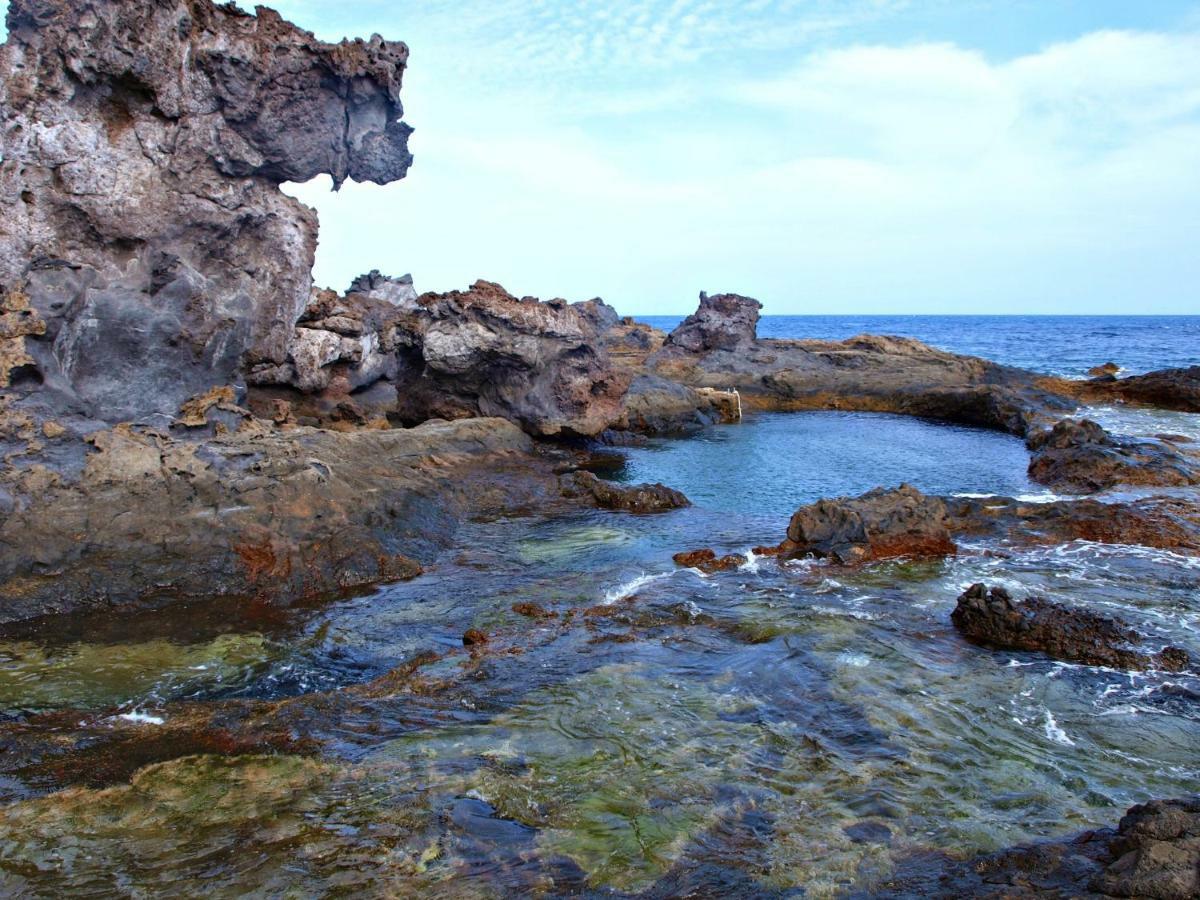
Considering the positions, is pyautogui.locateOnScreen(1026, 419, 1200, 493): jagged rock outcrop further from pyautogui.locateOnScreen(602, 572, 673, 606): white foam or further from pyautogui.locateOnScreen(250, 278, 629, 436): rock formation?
pyautogui.locateOnScreen(250, 278, 629, 436): rock formation

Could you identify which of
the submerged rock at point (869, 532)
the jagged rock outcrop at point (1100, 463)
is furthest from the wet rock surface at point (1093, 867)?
the jagged rock outcrop at point (1100, 463)

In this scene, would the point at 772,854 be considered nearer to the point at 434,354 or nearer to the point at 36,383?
the point at 36,383

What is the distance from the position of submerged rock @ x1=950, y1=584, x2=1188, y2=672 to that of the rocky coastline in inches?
1.8

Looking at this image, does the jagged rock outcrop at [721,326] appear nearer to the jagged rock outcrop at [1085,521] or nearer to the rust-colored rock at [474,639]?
the jagged rock outcrop at [1085,521]

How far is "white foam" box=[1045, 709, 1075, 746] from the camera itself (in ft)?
30.0

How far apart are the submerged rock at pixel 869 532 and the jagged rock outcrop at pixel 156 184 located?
42.3 feet

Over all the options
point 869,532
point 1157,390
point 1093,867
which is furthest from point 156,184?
point 1157,390

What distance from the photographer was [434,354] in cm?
2523

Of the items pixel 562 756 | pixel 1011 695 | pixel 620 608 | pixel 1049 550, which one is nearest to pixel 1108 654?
pixel 1011 695

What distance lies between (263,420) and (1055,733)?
15227 millimetres

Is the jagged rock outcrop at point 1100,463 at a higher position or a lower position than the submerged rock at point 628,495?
higher

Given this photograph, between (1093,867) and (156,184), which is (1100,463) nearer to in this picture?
(1093,867)

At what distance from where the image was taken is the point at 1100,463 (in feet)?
73.4

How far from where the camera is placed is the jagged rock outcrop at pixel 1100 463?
70.5 feet
